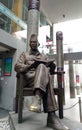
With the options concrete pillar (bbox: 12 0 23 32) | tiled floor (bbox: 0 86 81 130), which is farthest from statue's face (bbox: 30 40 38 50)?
concrete pillar (bbox: 12 0 23 32)

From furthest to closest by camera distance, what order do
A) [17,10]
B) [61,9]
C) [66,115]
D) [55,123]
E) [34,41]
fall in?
[61,9]
[17,10]
[66,115]
[34,41]
[55,123]

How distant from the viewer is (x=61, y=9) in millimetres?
8852

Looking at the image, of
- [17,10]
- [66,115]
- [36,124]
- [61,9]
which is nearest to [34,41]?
[36,124]

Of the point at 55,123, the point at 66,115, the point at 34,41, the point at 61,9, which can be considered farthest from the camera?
the point at 61,9

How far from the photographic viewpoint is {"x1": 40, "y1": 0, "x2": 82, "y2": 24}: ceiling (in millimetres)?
8234

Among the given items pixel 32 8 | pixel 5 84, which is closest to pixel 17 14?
pixel 32 8

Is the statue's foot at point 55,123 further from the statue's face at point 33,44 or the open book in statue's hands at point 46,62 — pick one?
the statue's face at point 33,44

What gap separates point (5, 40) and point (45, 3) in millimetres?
4607

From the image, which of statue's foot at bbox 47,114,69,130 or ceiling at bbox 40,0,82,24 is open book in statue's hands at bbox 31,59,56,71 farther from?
ceiling at bbox 40,0,82,24

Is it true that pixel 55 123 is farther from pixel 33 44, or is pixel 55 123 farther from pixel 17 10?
pixel 17 10

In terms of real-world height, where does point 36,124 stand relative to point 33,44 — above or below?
below

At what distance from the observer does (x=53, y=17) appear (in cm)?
978

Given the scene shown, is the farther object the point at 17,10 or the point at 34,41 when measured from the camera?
the point at 17,10

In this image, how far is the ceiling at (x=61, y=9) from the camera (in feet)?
Answer: 27.0
